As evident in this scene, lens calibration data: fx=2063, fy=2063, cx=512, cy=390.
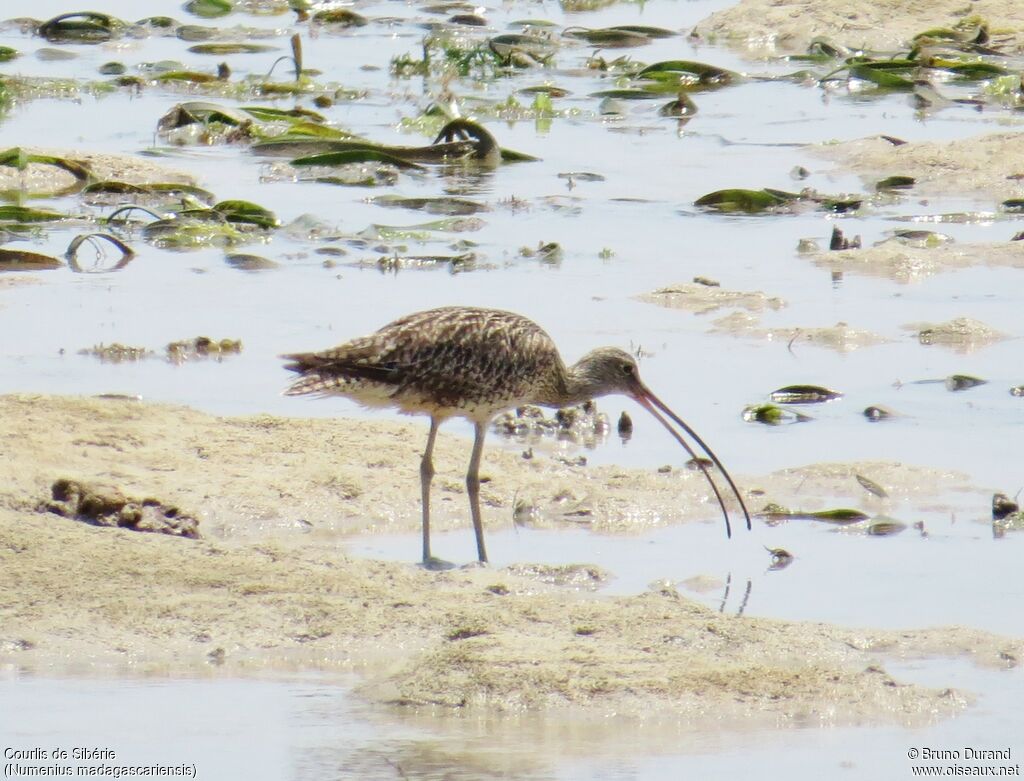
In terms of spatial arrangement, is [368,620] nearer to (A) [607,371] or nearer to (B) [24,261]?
(A) [607,371]

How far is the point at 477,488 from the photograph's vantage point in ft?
29.3

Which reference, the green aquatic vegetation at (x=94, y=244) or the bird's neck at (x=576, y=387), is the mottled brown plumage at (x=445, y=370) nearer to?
the bird's neck at (x=576, y=387)

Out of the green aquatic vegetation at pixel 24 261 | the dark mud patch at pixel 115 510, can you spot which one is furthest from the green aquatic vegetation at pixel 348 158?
the dark mud patch at pixel 115 510

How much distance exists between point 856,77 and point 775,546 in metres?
13.3

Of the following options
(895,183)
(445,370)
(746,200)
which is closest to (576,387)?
(445,370)

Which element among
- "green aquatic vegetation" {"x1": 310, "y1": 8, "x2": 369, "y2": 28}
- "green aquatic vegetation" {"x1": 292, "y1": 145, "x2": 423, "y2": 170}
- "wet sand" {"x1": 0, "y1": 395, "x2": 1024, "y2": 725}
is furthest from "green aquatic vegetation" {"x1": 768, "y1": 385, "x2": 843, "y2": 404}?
"green aquatic vegetation" {"x1": 310, "y1": 8, "x2": 369, "y2": 28}

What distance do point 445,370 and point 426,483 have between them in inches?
19.6

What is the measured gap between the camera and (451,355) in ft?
29.5

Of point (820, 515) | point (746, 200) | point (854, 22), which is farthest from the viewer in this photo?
point (854, 22)

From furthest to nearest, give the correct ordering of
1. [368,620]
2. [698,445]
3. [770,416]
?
[770,416] → [698,445] → [368,620]

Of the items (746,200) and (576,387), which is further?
(746,200)

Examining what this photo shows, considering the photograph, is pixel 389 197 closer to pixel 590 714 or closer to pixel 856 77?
pixel 856 77

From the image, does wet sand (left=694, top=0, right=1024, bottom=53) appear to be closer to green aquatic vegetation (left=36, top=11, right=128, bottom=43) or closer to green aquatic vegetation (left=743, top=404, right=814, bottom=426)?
green aquatic vegetation (left=36, top=11, right=128, bottom=43)

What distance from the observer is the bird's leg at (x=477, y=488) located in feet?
28.3
